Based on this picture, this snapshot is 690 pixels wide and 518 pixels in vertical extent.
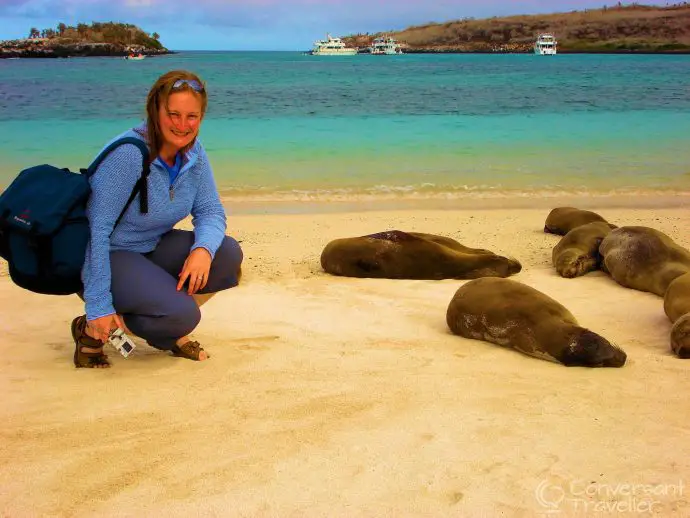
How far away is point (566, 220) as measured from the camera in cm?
795

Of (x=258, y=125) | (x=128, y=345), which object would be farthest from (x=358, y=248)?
(x=258, y=125)

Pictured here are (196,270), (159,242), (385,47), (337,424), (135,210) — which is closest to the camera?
(337,424)

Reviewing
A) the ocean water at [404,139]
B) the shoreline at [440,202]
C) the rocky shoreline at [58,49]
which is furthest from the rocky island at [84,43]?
the shoreline at [440,202]

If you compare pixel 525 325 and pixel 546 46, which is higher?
pixel 546 46

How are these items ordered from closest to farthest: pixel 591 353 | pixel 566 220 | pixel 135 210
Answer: pixel 135 210
pixel 591 353
pixel 566 220

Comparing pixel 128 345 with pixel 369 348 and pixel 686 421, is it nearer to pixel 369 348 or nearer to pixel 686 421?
pixel 369 348

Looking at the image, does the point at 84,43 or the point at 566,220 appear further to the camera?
the point at 84,43

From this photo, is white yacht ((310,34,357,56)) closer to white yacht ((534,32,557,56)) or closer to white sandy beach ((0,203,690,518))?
white yacht ((534,32,557,56))

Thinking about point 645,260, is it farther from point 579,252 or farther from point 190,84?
point 190,84

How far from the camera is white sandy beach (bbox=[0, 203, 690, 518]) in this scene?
2572 mm

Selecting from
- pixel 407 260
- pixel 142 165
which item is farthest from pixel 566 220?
pixel 142 165

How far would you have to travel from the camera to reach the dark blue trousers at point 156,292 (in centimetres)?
369

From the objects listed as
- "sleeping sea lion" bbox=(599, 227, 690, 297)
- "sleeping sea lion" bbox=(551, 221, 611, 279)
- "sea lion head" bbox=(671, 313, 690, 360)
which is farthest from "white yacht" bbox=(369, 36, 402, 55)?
"sea lion head" bbox=(671, 313, 690, 360)

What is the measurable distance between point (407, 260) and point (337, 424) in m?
3.28
